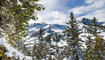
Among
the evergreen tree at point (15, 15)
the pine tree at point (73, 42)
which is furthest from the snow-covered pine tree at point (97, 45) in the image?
the evergreen tree at point (15, 15)

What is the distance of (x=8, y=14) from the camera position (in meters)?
6.90

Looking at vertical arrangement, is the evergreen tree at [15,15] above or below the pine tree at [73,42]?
above

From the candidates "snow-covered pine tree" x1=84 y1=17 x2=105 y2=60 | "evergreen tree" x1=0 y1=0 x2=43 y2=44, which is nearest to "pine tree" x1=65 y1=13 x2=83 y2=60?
"snow-covered pine tree" x1=84 y1=17 x2=105 y2=60

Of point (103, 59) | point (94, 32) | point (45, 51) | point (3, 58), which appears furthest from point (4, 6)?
point (45, 51)

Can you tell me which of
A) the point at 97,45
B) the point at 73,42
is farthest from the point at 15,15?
the point at 97,45

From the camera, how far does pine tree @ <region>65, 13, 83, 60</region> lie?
92.0ft

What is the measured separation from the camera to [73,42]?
28.3 m

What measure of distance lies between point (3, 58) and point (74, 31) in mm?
18128

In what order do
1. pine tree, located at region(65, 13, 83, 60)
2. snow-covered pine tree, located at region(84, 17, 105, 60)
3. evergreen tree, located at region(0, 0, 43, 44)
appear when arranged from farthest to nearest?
snow-covered pine tree, located at region(84, 17, 105, 60) < pine tree, located at region(65, 13, 83, 60) < evergreen tree, located at region(0, 0, 43, 44)

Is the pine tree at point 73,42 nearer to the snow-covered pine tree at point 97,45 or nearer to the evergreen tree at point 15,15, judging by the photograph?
the snow-covered pine tree at point 97,45

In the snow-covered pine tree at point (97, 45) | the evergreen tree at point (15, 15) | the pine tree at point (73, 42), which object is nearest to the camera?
the evergreen tree at point (15, 15)

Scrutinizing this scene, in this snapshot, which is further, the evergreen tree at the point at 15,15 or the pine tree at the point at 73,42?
the pine tree at the point at 73,42

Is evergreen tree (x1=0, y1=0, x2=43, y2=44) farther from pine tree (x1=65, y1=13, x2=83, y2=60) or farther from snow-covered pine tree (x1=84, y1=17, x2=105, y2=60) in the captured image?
snow-covered pine tree (x1=84, y1=17, x2=105, y2=60)

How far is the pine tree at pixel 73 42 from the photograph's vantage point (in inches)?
1104
